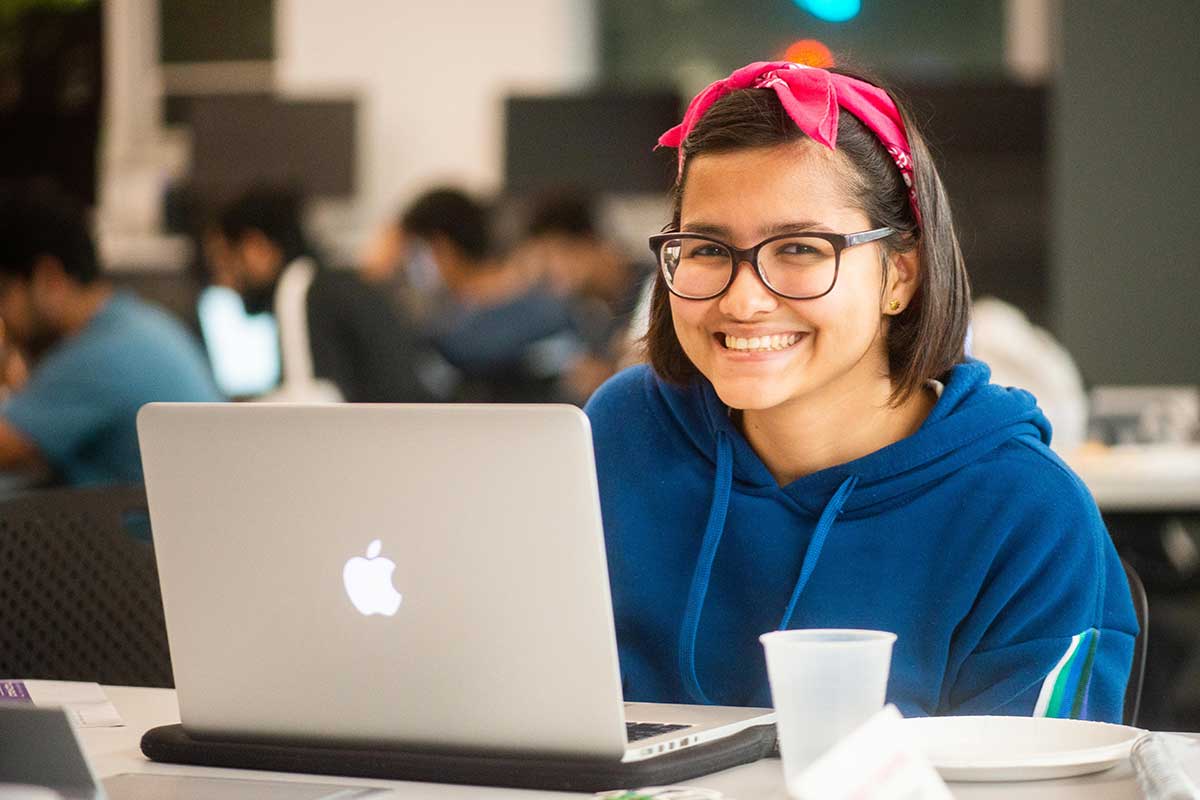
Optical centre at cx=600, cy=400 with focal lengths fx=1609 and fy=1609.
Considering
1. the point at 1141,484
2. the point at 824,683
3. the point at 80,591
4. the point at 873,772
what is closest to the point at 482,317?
the point at 1141,484

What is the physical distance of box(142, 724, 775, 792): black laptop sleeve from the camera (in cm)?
105

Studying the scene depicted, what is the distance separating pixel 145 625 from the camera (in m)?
1.75

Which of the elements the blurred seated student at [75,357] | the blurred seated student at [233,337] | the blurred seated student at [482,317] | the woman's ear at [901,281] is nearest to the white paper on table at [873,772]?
the woman's ear at [901,281]

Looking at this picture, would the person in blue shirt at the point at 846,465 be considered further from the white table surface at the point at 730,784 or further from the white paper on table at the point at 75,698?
the white paper on table at the point at 75,698

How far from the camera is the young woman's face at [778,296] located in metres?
1.43

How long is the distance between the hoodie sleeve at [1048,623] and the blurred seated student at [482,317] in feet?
13.7

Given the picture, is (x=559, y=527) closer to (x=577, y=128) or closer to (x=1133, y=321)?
(x=1133, y=321)

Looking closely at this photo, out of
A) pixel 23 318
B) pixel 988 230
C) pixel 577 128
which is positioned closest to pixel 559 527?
pixel 23 318

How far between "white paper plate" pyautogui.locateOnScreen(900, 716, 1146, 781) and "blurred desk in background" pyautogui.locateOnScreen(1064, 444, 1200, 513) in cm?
207

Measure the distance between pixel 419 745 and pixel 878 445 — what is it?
0.59 metres

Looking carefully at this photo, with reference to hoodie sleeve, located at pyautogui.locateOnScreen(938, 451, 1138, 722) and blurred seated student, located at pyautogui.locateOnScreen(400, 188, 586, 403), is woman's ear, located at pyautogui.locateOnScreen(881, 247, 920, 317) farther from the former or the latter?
blurred seated student, located at pyautogui.locateOnScreen(400, 188, 586, 403)

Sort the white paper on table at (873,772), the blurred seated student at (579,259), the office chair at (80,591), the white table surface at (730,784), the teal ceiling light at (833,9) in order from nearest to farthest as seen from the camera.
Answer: the white paper on table at (873,772), the white table surface at (730,784), the office chair at (80,591), the blurred seated student at (579,259), the teal ceiling light at (833,9)

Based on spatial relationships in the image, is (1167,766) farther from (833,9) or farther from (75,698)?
(833,9)

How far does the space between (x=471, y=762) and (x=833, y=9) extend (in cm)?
664
